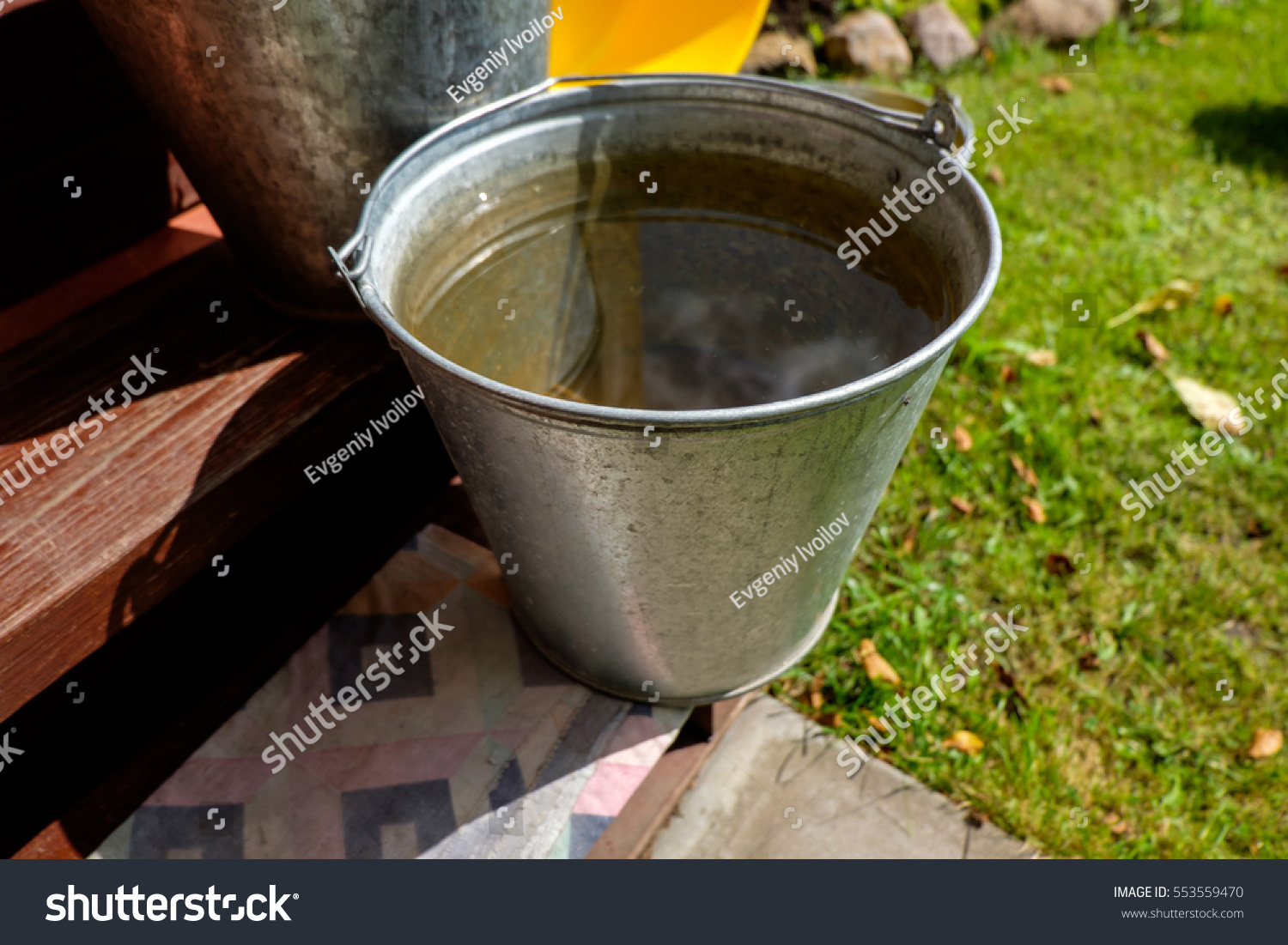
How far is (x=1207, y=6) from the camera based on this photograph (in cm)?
532

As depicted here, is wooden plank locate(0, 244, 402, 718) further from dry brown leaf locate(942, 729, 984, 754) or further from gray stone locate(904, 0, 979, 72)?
gray stone locate(904, 0, 979, 72)

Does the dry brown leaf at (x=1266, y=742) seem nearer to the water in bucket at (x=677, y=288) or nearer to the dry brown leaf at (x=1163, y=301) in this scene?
the water in bucket at (x=677, y=288)

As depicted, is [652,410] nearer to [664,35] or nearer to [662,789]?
[662,789]

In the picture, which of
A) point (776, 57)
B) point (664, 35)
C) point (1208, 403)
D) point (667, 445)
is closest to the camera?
point (667, 445)

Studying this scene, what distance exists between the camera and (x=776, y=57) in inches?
168

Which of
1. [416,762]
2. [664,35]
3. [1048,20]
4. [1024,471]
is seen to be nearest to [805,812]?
[416,762]

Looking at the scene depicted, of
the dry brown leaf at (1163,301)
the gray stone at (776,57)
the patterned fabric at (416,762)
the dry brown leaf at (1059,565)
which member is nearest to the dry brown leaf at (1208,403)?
the dry brown leaf at (1163,301)

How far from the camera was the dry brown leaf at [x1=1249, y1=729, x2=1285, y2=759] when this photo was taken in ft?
7.00

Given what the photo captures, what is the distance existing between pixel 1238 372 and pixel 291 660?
3156 mm

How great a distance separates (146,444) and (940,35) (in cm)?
455

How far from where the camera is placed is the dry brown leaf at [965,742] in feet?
7.02

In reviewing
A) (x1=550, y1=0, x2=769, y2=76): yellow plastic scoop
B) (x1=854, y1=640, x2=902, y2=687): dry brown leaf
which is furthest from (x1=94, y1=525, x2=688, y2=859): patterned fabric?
(x1=550, y1=0, x2=769, y2=76): yellow plastic scoop

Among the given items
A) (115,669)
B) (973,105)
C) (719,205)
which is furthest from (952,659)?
(973,105)
